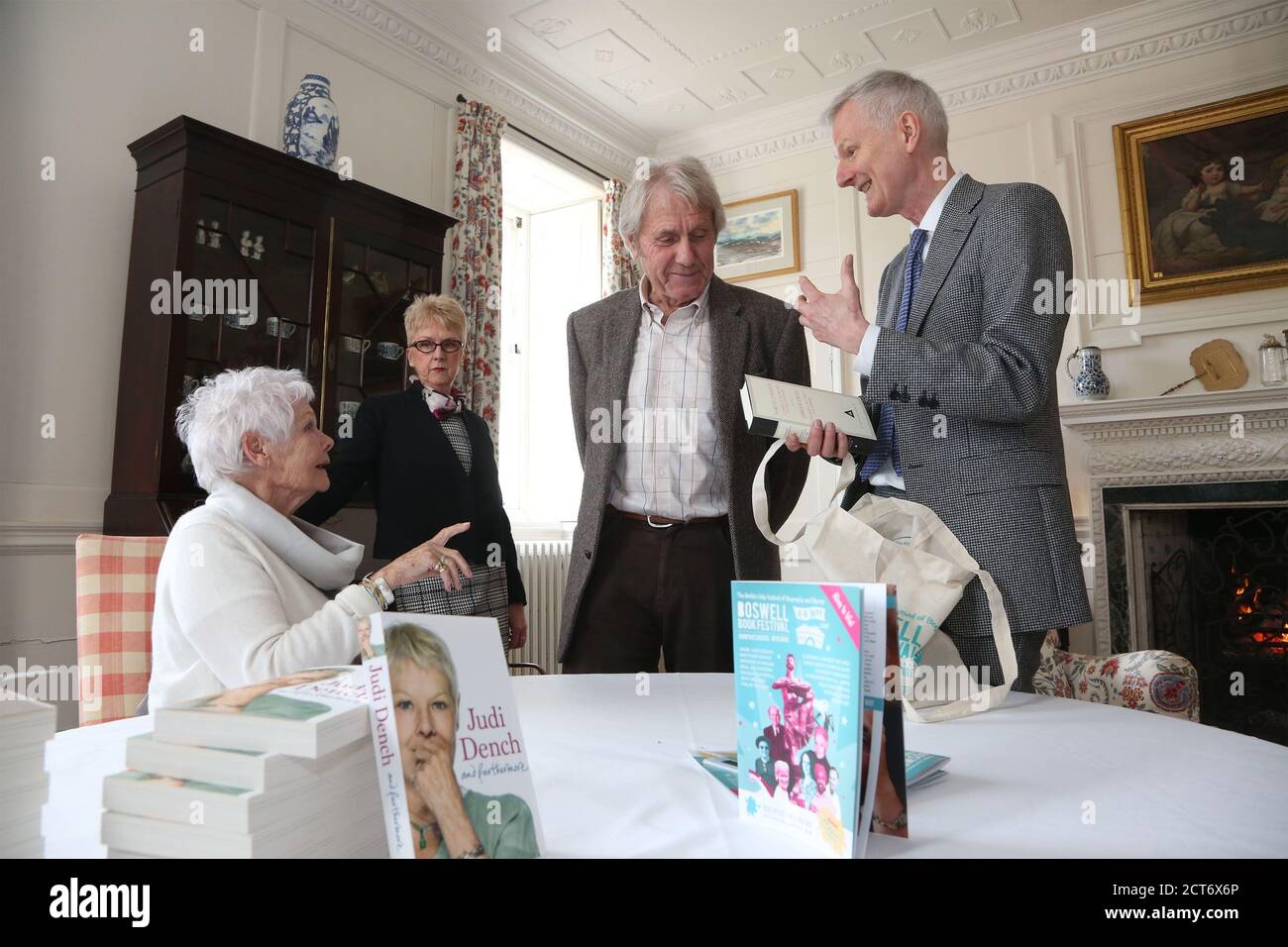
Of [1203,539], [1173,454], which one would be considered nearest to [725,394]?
[1173,454]

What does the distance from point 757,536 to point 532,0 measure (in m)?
3.31

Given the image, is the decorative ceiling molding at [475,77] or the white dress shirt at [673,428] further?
the decorative ceiling molding at [475,77]

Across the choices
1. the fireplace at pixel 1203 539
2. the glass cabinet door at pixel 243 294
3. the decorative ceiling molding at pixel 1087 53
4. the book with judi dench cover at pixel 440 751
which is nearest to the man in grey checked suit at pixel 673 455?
the book with judi dench cover at pixel 440 751

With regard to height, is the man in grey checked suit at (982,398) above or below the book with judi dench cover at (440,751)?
above

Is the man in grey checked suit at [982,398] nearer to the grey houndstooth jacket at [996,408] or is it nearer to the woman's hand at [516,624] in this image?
the grey houndstooth jacket at [996,408]

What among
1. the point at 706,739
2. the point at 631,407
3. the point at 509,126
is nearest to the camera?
the point at 706,739

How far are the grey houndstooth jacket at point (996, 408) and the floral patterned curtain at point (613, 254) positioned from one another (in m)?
3.84

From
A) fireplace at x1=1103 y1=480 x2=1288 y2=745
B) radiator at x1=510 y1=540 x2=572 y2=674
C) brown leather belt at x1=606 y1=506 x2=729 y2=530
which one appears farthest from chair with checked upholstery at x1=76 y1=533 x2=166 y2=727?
fireplace at x1=1103 y1=480 x2=1288 y2=745

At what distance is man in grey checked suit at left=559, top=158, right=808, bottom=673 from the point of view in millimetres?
1806

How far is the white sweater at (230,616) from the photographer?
1.20 metres

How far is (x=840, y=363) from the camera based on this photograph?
16.2 ft
